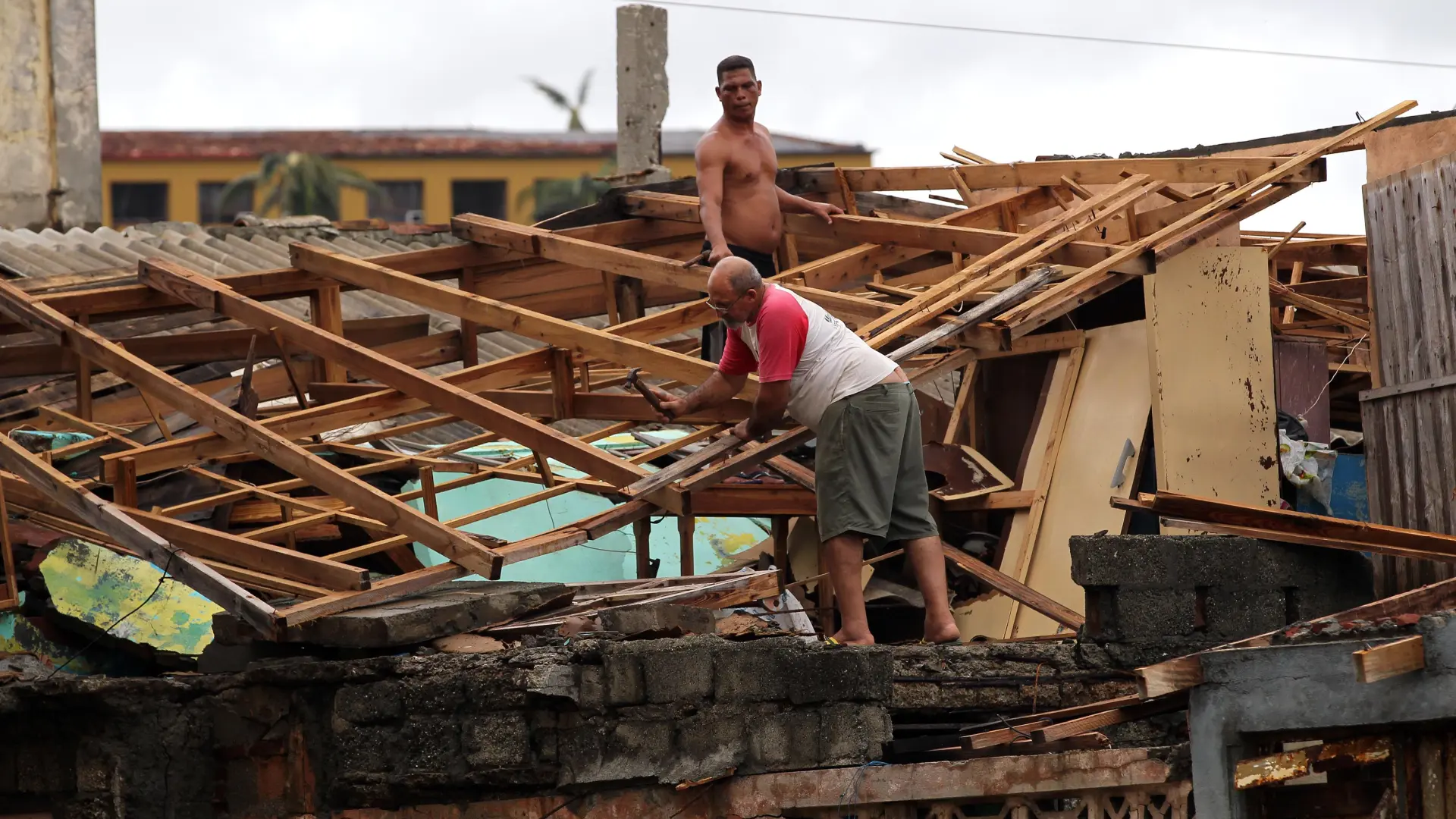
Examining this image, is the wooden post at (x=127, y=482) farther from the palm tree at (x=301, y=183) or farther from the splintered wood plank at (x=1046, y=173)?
the palm tree at (x=301, y=183)

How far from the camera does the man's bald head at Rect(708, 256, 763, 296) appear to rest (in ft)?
24.6

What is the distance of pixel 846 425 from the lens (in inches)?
304

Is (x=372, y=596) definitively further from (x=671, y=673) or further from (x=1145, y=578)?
(x=1145, y=578)

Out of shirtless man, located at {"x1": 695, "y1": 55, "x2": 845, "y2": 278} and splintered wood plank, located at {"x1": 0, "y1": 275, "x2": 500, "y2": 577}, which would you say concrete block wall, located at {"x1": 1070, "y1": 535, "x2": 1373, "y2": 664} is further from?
shirtless man, located at {"x1": 695, "y1": 55, "x2": 845, "y2": 278}

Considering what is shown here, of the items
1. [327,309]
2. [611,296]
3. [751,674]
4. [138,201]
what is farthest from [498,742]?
[138,201]

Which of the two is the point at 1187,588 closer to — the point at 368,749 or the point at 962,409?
the point at 368,749

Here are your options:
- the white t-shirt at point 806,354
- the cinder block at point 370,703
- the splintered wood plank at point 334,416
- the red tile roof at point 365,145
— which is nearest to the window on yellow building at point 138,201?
the red tile roof at point 365,145

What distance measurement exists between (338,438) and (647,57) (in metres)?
8.57

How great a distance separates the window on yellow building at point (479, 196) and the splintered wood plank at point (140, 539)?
4276 centimetres

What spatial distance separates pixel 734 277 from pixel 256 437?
2.20m

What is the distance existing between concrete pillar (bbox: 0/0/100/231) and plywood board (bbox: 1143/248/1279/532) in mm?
10774

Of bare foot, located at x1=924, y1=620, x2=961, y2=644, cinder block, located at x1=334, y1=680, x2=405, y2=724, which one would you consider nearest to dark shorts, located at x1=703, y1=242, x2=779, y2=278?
bare foot, located at x1=924, y1=620, x2=961, y2=644

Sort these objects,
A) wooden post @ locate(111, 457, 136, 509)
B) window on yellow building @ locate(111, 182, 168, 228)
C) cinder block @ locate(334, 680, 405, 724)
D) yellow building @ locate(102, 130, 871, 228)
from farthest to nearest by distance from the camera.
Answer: yellow building @ locate(102, 130, 871, 228) < window on yellow building @ locate(111, 182, 168, 228) < wooden post @ locate(111, 457, 136, 509) < cinder block @ locate(334, 680, 405, 724)

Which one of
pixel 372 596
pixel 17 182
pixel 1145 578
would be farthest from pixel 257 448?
pixel 17 182
